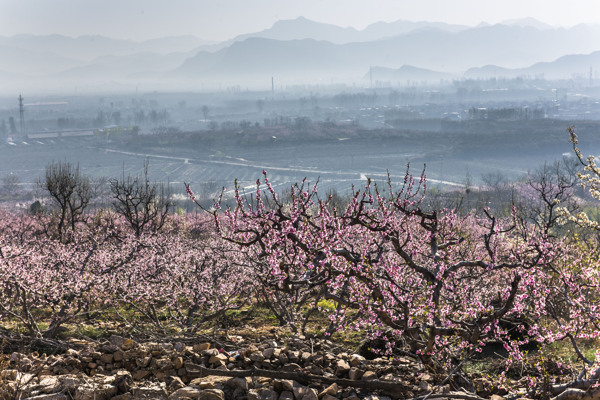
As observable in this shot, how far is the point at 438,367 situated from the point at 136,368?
574cm

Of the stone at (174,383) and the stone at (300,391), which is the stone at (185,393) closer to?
the stone at (174,383)

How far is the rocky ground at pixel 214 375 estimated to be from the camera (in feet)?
31.3

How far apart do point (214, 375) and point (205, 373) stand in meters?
0.24

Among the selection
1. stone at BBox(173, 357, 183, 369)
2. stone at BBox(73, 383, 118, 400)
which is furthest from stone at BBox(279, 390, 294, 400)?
stone at BBox(73, 383, 118, 400)

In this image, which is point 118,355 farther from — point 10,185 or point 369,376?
point 10,185

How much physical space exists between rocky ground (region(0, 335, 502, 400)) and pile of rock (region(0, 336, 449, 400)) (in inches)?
0.5

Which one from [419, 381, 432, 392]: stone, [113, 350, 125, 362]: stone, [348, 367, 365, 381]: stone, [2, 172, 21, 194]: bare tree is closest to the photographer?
[419, 381, 432, 392]: stone

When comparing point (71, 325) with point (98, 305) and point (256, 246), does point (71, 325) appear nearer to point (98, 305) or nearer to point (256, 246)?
point (98, 305)

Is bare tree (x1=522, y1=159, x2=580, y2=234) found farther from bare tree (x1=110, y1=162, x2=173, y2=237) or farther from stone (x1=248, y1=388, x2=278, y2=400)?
bare tree (x1=110, y1=162, x2=173, y2=237)

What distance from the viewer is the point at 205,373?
10.5 metres

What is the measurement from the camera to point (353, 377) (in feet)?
32.6

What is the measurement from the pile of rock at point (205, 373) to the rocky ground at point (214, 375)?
1 cm

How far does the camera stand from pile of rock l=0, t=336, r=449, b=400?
31.4 ft

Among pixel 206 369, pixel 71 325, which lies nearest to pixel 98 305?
pixel 71 325
